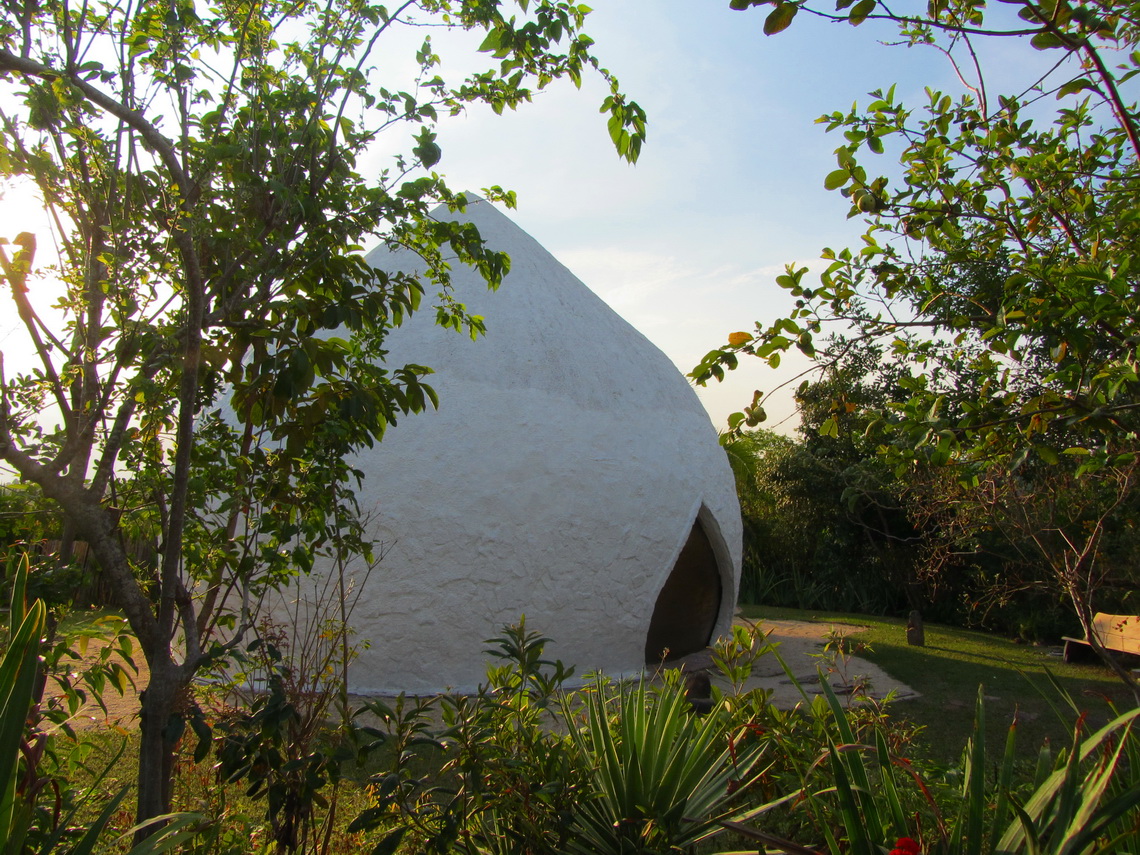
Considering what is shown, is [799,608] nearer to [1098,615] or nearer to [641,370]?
[1098,615]

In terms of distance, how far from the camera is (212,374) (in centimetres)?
265

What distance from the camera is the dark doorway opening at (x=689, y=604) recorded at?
8406mm

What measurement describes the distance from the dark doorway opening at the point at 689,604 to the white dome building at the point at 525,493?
244mm

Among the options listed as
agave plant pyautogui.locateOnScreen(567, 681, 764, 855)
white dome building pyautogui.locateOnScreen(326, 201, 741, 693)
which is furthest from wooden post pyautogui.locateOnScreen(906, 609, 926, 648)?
agave plant pyautogui.locateOnScreen(567, 681, 764, 855)

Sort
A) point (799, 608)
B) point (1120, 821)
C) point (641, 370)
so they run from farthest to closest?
1. point (799, 608)
2. point (641, 370)
3. point (1120, 821)

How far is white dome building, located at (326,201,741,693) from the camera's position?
255 inches

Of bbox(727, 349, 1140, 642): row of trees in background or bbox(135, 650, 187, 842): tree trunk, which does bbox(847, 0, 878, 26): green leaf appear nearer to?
bbox(135, 650, 187, 842): tree trunk

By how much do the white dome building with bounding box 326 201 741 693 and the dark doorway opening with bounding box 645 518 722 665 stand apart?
24 centimetres

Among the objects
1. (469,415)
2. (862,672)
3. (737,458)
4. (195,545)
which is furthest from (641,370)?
(737,458)

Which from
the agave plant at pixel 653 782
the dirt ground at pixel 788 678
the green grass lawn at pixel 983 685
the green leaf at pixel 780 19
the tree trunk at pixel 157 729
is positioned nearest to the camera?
the green leaf at pixel 780 19

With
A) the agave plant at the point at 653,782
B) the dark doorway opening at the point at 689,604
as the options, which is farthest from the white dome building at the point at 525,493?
the agave plant at the point at 653,782

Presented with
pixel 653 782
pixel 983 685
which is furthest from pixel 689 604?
pixel 653 782

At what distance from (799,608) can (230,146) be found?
14.7m

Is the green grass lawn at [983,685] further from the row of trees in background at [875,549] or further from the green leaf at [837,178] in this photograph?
the green leaf at [837,178]
